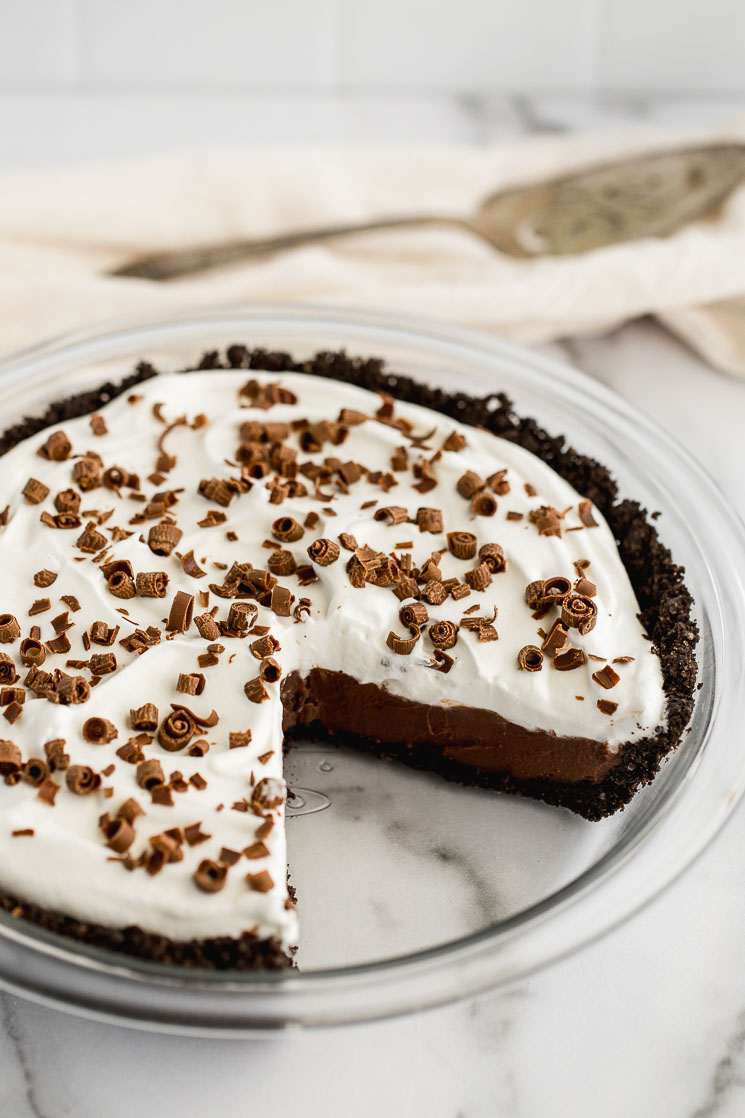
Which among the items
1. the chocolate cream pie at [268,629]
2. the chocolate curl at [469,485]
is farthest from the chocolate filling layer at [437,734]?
the chocolate curl at [469,485]

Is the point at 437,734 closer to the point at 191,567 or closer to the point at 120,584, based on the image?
the point at 191,567

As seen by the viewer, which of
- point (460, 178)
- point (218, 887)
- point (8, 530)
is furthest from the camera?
point (460, 178)

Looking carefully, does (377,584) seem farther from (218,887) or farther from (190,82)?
(190,82)

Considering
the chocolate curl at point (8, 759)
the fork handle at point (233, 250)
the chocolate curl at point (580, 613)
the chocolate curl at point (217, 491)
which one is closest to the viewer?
the chocolate curl at point (8, 759)

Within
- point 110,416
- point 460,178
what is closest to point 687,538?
point 110,416

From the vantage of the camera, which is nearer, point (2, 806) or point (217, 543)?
point (2, 806)

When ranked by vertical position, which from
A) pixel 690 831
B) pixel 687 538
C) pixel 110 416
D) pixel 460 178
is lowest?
pixel 690 831

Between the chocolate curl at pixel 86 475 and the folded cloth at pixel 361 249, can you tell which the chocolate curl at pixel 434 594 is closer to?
the chocolate curl at pixel 86 475

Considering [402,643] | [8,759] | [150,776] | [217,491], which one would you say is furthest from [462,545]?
[8,759]
